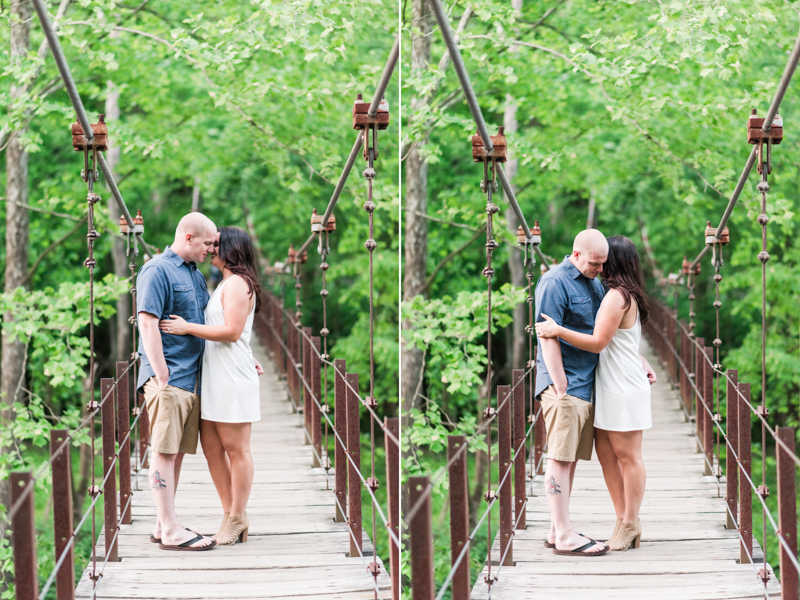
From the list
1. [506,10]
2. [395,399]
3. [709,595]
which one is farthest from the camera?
[395,399]

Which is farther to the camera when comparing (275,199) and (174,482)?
(275,199)

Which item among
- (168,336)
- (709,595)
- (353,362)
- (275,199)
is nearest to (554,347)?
(709,595)

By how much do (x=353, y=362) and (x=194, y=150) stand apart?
2077mm

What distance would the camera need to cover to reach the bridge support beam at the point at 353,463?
235 centimetres

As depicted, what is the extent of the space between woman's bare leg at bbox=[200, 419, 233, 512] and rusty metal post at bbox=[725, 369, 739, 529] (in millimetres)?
1517

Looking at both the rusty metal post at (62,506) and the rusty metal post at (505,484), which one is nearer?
the rusty metal post at (62,506)

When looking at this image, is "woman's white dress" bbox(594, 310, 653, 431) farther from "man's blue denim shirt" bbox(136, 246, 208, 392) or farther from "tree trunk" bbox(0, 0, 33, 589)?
"tree trunk" bbox(0, 0, 33, 589)

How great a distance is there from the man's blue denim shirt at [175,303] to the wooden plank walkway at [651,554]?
104 cm

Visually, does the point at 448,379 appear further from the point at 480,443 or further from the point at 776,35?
the point at 776,35

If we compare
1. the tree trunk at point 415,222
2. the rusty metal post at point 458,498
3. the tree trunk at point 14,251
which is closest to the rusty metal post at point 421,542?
the rusty metal post at point 458,498

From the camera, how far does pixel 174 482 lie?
2.36 m

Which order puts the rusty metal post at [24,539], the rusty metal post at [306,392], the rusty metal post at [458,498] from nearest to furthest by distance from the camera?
the rusty metal post at [24,539] < the rusty metal post at [458,498] < the rusty metal post at [306,392]

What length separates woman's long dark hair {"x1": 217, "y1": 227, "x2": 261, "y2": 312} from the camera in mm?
2363

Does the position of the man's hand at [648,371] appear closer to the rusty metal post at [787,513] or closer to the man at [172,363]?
the rusty metal post at [787,513]
